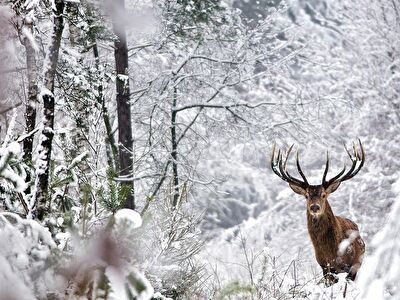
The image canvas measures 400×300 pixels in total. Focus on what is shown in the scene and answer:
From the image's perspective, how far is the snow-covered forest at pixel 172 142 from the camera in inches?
96.1

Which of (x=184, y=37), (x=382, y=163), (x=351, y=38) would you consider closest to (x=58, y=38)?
(x=184, y=37)

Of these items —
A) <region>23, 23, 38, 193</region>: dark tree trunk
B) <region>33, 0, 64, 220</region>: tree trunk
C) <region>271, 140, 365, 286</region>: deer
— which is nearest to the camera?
<region>33, 0, 64, 220</region>: tree trunk

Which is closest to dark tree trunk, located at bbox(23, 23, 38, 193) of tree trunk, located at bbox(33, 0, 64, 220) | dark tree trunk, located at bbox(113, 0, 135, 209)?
tree trunk, located at bbox(33, 0, 64, 220)

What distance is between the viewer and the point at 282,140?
1010 centimetres

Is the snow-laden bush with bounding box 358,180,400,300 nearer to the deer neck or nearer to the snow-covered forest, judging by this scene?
the snow-covered forest

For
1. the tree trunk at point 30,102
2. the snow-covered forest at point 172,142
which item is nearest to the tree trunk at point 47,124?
the snow-covered forest at point 172,142

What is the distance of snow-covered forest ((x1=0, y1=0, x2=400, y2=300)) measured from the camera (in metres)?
2.44

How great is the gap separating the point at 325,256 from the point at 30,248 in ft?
12.8

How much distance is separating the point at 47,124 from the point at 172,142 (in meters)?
5.84

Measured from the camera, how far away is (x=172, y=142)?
390 inches

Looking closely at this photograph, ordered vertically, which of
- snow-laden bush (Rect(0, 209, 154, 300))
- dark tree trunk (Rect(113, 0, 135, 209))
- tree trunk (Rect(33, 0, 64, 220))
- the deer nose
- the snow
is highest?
dark tree trunk (Rect(113, 0, 135, 209))

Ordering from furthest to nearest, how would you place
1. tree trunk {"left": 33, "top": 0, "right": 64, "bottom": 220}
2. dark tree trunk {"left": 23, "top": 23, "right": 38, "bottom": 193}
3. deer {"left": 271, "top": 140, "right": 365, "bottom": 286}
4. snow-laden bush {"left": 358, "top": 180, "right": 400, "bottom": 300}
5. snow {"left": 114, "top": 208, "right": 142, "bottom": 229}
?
deer {"left": 271, "top": 140, "right": 365, "bottom": 286} → dark tree trunk {"left": 23, "top": 23, "right": 38, "bottom": 193} → tree trunk {"left": 33, "top": 0, "right": 64, "bottom": 220} → snow {"left": 114, "top": 208, "right": 142, "bottom": 229} → snow-laden bush {"left": 358, "top": 180, "right": 400, "bottom": 300}

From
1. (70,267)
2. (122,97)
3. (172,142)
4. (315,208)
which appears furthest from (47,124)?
(172,142)

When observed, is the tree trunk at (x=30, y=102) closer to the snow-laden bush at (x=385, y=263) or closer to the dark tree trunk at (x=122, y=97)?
the snow-laden bush at (x=385, y=263)
